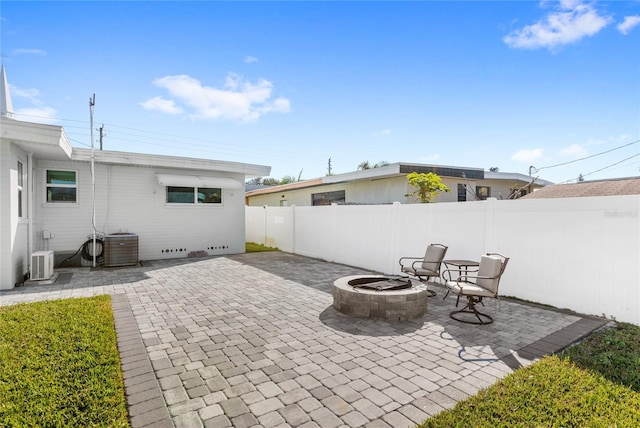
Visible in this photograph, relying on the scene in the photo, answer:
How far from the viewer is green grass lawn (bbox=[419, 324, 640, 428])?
2502 millimetres

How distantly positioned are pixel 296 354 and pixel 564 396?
2675 millimetres

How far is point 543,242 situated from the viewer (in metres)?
5.82

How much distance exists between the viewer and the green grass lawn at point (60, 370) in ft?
8.21

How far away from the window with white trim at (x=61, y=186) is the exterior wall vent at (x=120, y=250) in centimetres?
197

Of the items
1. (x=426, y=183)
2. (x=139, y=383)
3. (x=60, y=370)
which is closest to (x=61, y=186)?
(x=60, y=370)

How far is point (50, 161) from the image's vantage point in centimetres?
959

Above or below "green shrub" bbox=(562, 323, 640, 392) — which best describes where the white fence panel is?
above

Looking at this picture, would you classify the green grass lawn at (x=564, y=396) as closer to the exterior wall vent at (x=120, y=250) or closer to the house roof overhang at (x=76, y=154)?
the house roof overhang at (x=76, y=154)

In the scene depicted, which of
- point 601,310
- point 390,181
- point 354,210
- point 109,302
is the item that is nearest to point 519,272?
point 601,310

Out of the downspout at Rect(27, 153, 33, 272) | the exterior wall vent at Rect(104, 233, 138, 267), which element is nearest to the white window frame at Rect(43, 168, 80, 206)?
the downspout at Rect(27, 153, 33, 272)

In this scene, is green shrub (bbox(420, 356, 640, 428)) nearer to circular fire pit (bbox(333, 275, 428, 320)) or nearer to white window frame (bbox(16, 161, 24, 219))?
circular fire pit (bbox(333, 275, 428, 320))

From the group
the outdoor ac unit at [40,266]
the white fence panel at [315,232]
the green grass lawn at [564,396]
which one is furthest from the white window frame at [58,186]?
the green grass lawn at [564,396]

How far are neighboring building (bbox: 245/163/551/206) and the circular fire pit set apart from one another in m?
9.26

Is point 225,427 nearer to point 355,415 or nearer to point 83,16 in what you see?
point 355,415
